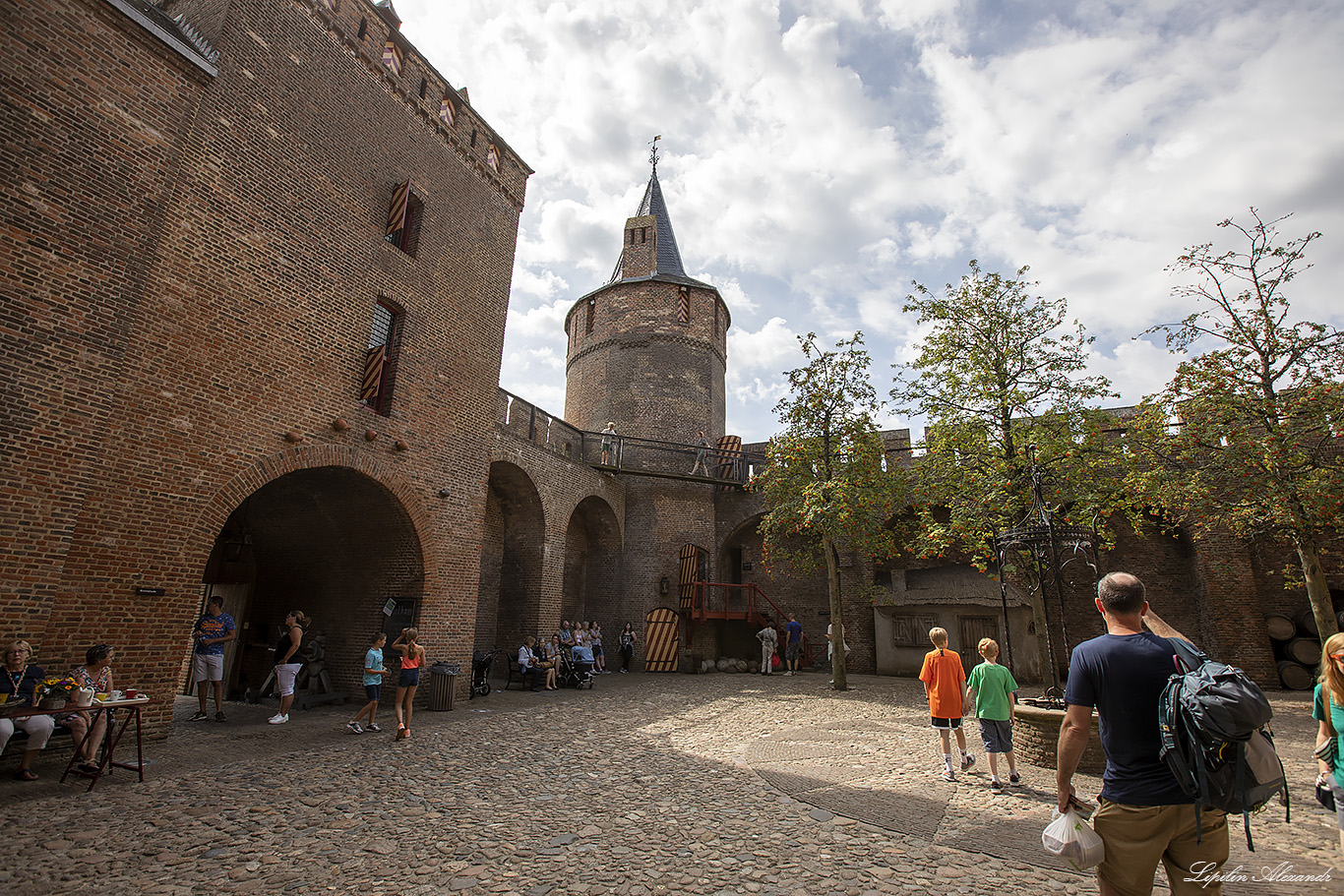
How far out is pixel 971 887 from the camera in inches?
156

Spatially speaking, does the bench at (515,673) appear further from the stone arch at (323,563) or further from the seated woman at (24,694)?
the seated woman at (24,694)

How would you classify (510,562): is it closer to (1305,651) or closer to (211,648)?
(211,648)

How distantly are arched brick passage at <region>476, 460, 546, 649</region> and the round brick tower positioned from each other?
6739 millimetres

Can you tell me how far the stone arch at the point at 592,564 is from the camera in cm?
1897

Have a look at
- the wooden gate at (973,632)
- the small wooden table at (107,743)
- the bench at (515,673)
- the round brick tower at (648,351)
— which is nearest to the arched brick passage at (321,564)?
the bench at (515,673)

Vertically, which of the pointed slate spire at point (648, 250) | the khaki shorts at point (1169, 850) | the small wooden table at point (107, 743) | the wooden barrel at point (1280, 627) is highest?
the pointed slate spire at point (648, 250)

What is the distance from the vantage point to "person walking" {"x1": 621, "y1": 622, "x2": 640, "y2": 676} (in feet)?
60.1

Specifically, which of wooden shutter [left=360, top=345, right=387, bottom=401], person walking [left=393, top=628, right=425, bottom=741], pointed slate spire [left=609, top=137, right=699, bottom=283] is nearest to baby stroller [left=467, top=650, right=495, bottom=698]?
person walking [left=393, top=628, right=425, bottom=741]

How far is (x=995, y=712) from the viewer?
20.7ft

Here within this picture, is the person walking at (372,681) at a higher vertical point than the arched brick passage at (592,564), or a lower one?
lower

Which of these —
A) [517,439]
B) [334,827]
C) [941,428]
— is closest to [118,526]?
[334,827]

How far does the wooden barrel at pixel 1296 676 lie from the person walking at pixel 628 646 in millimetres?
15560

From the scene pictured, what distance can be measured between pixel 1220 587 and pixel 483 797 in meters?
17.8

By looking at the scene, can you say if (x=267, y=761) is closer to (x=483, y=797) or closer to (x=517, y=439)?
(x=483, y=797)
